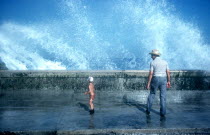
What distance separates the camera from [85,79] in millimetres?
9664

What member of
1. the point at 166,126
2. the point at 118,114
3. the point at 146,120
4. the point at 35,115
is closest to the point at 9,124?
the point at 35,115

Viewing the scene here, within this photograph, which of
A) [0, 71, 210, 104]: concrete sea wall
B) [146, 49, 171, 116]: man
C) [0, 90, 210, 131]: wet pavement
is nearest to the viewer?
[0, 90, 210, 131]: wet pavement

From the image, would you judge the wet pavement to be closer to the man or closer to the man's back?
the man

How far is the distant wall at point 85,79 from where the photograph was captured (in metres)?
9.55

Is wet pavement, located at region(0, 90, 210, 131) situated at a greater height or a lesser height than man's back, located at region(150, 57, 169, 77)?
lesser

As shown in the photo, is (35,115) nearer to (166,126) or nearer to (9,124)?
(9,124)

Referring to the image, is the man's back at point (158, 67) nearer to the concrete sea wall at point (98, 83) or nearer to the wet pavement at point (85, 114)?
the wet pavement at point (85, 114)

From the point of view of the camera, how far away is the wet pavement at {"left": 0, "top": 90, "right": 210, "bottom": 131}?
518 cm

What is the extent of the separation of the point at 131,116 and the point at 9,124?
3054mm

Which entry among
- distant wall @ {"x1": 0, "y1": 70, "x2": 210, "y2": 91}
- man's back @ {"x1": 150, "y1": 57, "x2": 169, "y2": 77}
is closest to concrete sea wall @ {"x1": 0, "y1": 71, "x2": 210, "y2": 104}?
distant wall @ {"x1": 0, "y1": 70, "x2": 210, "y2": 91}

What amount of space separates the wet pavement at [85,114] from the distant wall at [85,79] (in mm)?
1071

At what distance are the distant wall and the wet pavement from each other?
1.07m

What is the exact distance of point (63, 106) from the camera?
23.3 feet

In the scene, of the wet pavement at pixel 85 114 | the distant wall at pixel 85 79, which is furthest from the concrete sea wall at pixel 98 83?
the wet pavement at pixel 85 114
